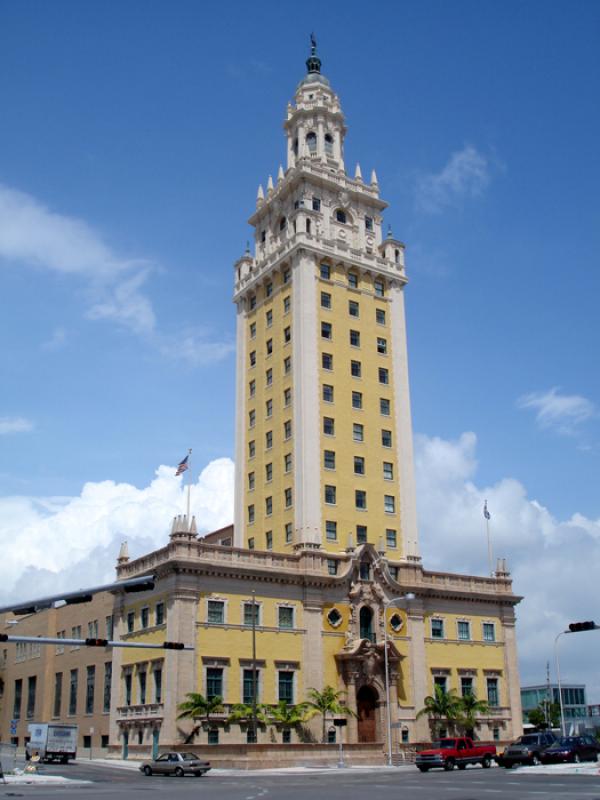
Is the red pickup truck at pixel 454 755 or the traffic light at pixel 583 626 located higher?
the traffic light at pixel 583 626

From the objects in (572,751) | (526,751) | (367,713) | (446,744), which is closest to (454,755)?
(446,744)

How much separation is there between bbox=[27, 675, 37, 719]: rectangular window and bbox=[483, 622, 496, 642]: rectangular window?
46081 mm

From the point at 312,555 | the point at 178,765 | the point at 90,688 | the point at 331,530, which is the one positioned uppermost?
the point at 331,530

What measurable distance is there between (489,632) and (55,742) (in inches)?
1516

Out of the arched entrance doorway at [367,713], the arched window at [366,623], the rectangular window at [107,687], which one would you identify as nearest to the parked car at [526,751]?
the arched entrance doorway at [367,713]

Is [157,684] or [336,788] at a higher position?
[157,684]

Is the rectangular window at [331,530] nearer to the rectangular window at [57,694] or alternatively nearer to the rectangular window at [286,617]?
the rectangular window at [286,617]

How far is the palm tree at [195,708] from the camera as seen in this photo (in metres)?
61.8

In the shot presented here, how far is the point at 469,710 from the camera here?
2953 inches

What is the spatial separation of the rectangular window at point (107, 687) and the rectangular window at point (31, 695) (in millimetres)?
21284

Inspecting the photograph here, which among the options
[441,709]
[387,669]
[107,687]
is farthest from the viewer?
[107,687]

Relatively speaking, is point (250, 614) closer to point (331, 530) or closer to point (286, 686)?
point (286, 686)

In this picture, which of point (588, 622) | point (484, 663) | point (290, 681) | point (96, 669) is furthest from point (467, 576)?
point (96, 669)

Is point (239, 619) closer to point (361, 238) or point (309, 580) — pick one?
point (309, 580)
